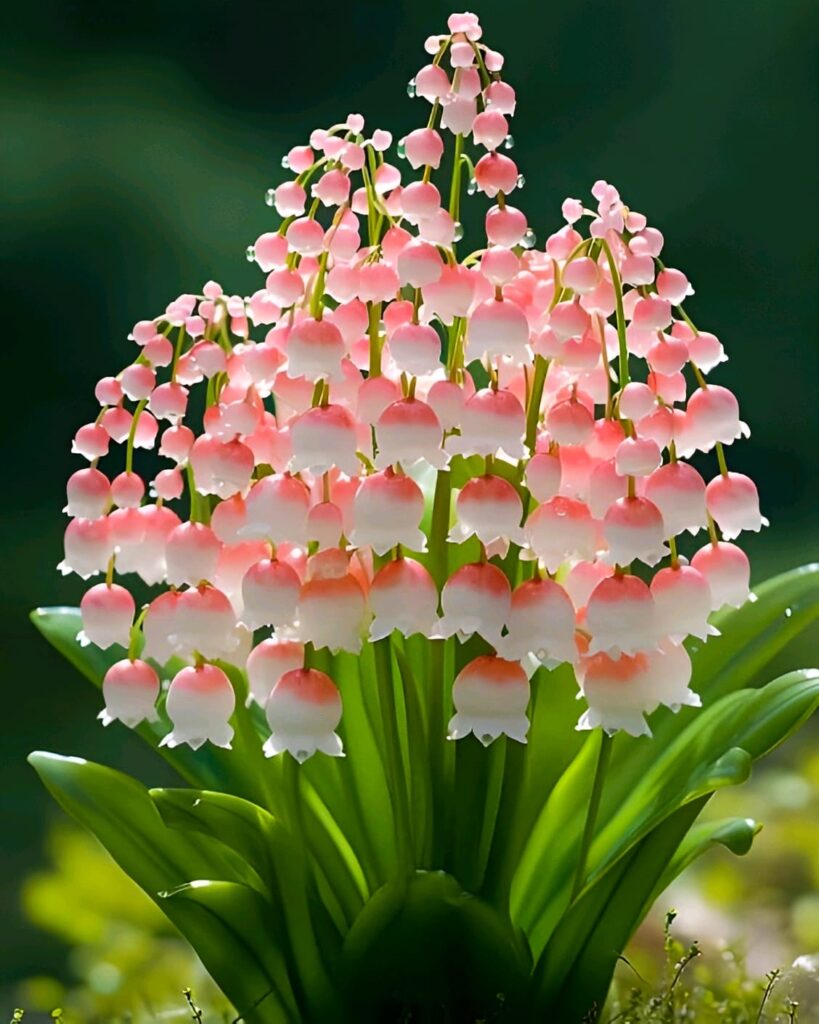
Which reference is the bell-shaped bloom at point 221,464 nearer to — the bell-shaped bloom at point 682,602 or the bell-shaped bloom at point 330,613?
the bell-shaped bloom at point 330,613

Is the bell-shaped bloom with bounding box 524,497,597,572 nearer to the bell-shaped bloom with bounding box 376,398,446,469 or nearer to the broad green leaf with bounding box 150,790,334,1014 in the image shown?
the bell-shaped bloom with bounding box 376,398,446,469

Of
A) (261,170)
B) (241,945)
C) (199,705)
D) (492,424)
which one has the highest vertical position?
(261,170)

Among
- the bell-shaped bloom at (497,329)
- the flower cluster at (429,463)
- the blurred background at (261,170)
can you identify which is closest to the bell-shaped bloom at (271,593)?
the flower cluster at (429,463)

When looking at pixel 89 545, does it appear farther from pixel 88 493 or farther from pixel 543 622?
pixel 543 622

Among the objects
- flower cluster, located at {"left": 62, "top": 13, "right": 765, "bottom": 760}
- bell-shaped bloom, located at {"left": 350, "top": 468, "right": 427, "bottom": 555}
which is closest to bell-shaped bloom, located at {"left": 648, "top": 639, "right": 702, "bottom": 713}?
flower cluster, located at {"left": 62, "top": 13, "right": 765, "bottom": 760}

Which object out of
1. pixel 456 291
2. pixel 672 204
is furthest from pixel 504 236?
pixel 672 204

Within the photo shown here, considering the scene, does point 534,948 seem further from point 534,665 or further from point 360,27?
point 360,27

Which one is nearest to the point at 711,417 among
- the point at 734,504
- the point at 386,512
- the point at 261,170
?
the point at 734,504
